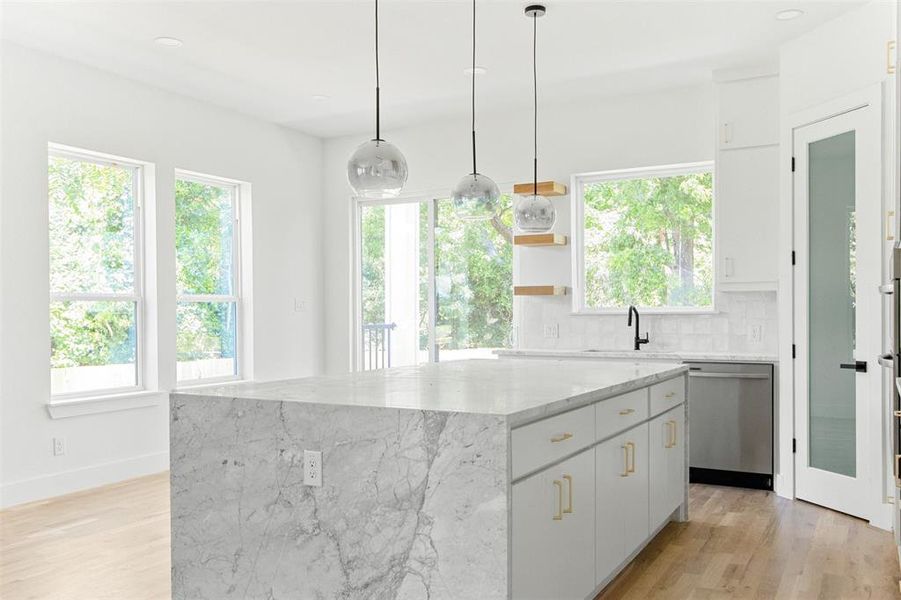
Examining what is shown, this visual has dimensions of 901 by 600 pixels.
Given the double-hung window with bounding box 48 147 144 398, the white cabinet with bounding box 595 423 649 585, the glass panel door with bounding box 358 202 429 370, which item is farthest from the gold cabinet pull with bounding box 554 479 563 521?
the glass panel door with bounding box 358 202 429 370

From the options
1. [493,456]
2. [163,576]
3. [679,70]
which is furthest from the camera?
[679,70]

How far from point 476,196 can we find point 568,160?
2963 mm

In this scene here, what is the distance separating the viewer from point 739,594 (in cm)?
311

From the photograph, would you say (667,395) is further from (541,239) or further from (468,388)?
(541,239)

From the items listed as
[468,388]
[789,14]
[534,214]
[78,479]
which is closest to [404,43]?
[534,214]

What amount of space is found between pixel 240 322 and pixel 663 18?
416 centimetres

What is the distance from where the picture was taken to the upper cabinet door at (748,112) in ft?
17.1

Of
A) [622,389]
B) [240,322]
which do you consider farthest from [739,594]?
[240,322]

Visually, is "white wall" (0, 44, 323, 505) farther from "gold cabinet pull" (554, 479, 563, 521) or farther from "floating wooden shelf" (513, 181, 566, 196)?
"gold cabinet pull" (554, 479, 563, 521)

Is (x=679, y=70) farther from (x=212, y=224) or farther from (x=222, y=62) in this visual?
(x=212, y=224)

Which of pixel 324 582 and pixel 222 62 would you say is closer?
pixel 324 582

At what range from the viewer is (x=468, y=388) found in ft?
9.24

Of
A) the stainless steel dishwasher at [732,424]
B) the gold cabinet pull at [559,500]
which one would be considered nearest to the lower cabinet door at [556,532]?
the gold cabinet pull at [559,500]

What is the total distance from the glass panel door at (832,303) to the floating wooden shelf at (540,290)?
2.01m
